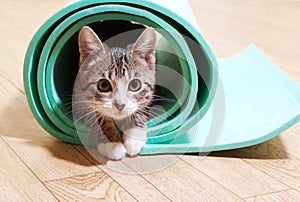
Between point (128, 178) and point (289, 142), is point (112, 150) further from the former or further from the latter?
point (289, 142)

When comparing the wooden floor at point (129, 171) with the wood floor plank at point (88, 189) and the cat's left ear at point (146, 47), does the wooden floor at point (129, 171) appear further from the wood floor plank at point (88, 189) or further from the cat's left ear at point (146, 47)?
the cat's left ear at point (146, 47)

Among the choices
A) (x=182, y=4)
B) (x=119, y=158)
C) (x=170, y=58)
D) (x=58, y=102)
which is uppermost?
(x=182, y=4)

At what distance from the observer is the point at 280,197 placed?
1.22 metres

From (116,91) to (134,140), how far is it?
150mm

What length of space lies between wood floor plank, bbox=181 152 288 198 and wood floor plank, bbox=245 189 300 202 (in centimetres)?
2

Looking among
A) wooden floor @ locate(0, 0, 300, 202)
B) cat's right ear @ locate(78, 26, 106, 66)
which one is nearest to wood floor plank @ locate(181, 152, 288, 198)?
wooden floor @ locate(0, 0, 300, 202)

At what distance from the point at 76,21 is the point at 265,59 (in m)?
0.97

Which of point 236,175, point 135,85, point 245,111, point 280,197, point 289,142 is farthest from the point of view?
point 245,111

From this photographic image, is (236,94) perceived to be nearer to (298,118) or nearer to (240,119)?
(240,119)

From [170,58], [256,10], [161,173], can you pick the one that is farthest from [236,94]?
[256,10]

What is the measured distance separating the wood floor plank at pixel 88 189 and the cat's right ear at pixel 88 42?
0.36m

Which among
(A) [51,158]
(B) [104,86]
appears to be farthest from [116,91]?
(A) [51,158]

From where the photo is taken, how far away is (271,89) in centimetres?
178

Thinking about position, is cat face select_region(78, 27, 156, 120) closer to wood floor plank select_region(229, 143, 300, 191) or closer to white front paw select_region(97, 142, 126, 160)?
white front paw select_region(97, 142, 126, 160)
